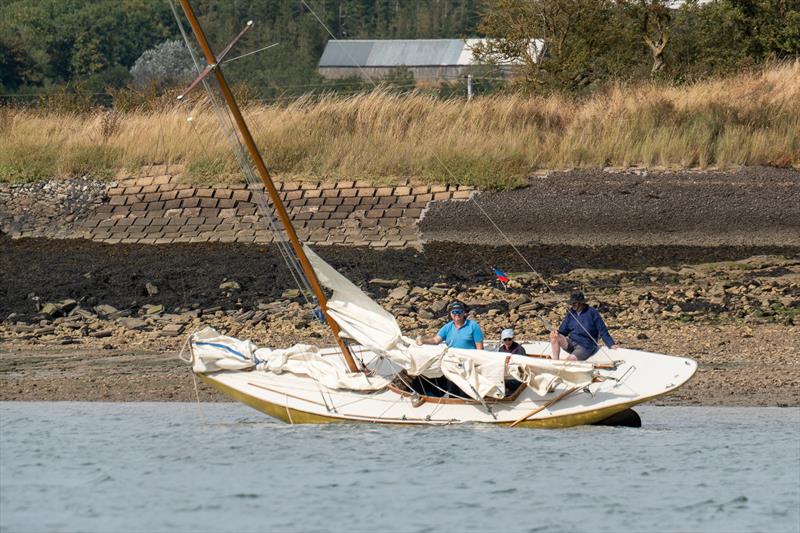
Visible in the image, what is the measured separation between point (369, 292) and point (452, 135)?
23.6 ft

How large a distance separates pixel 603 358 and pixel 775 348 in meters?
4.03

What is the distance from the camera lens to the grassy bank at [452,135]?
85.6 feet

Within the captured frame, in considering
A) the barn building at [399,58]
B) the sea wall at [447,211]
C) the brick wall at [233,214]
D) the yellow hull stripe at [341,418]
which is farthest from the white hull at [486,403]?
the barn building at [399,58]

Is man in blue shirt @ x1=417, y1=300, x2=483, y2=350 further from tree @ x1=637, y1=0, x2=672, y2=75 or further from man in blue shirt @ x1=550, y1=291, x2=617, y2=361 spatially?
tree @ x1=637, y1=0, x2=672, y2=75

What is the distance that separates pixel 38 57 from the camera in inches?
2349

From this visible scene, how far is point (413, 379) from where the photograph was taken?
13438 mm

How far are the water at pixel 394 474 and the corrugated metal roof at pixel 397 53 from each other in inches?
2325

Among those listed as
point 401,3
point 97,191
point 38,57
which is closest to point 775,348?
point 97,191

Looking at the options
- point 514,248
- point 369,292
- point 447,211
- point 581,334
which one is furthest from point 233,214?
point 581,334

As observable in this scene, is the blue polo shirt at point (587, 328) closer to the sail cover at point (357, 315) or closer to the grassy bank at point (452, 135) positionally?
the sail cover at point (357, 315)

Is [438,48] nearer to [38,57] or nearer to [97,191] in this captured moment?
[38,57]

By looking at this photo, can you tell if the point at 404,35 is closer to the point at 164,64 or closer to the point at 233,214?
the point at 164,64

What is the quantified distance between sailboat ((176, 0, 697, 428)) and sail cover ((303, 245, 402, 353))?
10 millimetres

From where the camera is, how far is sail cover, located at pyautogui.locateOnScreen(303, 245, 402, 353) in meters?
13.5
